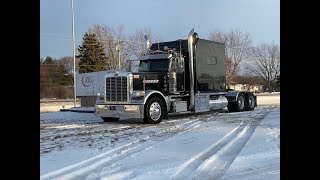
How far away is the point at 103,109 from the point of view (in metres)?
14.5

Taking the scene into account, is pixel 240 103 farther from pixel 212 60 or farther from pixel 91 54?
pixel 91 54

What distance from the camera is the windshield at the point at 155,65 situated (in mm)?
15625

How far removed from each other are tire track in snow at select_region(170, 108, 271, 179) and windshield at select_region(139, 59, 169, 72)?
6509 millimetres

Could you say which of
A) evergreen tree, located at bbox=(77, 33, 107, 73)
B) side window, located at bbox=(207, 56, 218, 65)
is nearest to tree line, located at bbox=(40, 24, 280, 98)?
evergreen tree, located at bbox=(77, 33, 107, 73)

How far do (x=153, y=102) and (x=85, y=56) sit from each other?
3870cm

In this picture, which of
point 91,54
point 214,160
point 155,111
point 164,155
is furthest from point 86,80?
point 214,160

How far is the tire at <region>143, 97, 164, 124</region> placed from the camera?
13836 mm

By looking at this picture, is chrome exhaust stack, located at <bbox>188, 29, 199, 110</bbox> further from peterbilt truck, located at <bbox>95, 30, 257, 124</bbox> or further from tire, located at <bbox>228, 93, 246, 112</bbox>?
tire, located at <bbox>228, 93, 246, 112</bbox>

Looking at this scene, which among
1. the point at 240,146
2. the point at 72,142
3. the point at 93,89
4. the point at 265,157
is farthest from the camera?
the point at 93,89

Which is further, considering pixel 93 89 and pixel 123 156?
pixel 93 89

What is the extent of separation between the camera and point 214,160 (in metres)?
6.64

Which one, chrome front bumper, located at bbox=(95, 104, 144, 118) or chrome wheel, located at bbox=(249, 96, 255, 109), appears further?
chrome wheel, located at bbox=(249, 96, 255, 109)
